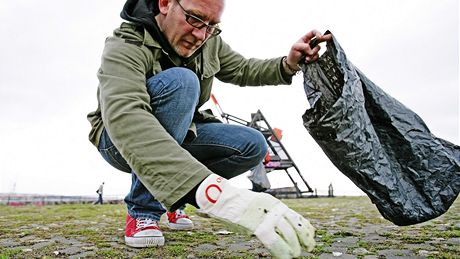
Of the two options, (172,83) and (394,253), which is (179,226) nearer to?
(172,83)

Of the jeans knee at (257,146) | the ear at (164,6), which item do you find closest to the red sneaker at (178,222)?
the jeans knee at (257,146)

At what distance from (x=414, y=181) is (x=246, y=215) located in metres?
1.45

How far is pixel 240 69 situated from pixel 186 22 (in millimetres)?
972

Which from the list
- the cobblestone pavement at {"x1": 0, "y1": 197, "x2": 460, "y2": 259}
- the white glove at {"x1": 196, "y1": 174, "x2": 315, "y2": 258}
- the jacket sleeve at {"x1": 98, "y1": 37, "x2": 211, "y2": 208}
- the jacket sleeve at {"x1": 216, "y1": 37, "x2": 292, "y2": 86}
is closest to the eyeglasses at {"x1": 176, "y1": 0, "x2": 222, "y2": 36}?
the jacket sleeve at {"x1": 98, "y1": 37, "x2": 211, "y2": 208}

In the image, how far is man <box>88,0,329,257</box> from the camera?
1361 millimetres

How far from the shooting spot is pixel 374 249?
8.39 ft

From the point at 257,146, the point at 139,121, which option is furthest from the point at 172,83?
the point at 257,146

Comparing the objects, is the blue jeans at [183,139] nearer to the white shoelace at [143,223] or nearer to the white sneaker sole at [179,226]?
the white shoelace at [143,223]

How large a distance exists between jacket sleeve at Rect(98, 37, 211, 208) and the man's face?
1.33 feet

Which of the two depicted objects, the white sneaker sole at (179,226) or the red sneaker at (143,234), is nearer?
the red sneaker at (143,234)

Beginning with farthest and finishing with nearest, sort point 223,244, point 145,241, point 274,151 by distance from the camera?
point 274,151 → point 223,244 → point 145,241

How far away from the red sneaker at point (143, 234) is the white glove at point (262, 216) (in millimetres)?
1360

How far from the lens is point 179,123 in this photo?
7.82 ft

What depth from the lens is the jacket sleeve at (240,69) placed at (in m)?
2.92
